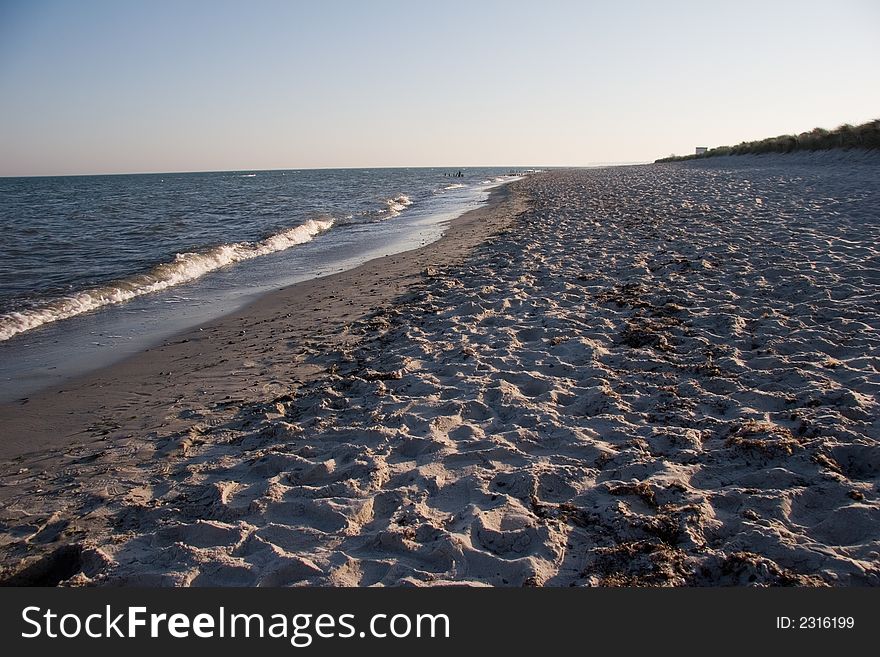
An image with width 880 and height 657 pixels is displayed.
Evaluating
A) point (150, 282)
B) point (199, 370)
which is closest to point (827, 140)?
point (150, 282)

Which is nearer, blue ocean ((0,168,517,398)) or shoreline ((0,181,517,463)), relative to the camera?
shoreline ((0,181,517,463))

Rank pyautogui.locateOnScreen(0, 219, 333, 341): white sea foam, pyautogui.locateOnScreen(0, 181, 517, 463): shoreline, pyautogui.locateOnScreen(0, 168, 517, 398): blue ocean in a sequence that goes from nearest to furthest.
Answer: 1. pyautogui.locateOnScreen(0, 181, 517, 463): shoreline
2. pyautogui.locateOnScreen(0, 168, 517, 398): blue ocean
3. pyautogui.locateOnScreen(0, 219, 333, 341): white sea foam

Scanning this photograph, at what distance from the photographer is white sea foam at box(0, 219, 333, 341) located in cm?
816

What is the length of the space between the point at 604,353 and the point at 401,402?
2169 millimetres

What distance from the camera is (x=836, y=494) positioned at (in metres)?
2.92

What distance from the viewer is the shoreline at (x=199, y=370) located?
15.5ft

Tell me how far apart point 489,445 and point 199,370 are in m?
3.77

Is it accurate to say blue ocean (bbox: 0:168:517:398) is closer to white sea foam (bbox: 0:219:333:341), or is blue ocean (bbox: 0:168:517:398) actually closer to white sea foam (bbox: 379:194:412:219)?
white sea foam (bbox: 0:219:333:341)

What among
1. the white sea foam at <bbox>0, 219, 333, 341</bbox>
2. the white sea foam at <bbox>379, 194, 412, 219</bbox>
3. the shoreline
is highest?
the white sea foam at <bbox>379, 194, 412, 219</bbox>

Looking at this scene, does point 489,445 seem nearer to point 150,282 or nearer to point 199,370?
point 199,370

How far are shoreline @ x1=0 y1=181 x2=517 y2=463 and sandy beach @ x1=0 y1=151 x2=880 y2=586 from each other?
0.04 metres

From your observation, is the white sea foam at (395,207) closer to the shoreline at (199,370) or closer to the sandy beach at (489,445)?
the shoreline at (199,370)

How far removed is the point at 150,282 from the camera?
1083 cm

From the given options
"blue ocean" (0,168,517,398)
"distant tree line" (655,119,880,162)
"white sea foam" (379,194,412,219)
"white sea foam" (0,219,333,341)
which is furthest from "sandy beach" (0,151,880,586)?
"distant tree line" (655,119,880,162)
